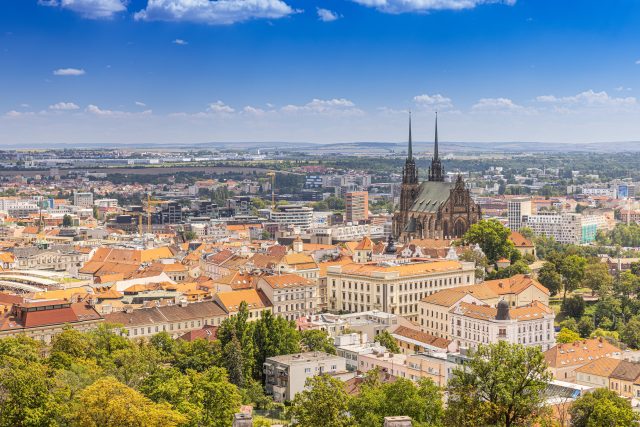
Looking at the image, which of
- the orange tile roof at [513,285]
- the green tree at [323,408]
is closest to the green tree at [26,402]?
the green tree at [323,408]

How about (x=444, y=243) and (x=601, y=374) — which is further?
(x=444, y=243)

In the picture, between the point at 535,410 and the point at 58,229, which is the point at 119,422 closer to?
the point at 535,410

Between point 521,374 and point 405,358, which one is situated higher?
point 521,374

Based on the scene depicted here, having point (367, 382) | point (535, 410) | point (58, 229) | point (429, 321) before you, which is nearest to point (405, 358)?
point (367, 382)

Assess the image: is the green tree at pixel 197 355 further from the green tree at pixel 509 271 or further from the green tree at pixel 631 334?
the green tree at pixel 509 271

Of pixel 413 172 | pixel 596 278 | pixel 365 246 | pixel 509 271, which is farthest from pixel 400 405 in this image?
pixel 413 172

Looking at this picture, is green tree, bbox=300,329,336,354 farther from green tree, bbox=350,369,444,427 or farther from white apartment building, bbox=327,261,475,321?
green tree, bbox=350,369,444,427
